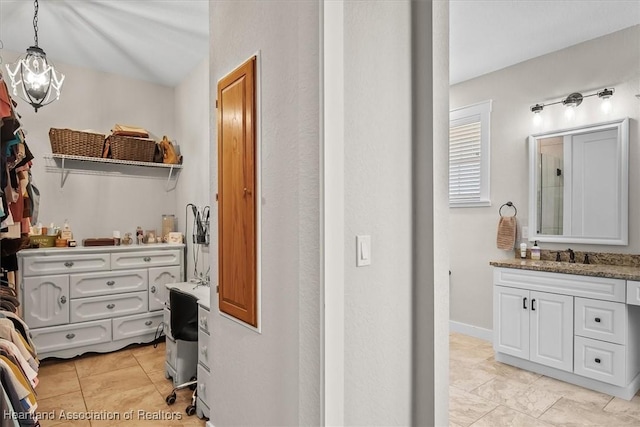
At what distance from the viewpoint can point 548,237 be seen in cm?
335

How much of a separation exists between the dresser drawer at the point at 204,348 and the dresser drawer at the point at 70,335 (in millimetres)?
1627

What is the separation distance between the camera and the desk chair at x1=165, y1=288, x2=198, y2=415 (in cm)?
250

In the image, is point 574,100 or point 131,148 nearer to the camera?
point 574,100

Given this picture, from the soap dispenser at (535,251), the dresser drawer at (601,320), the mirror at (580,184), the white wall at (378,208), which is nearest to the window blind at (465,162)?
the mirror at (580,184)

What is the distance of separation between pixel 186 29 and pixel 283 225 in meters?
2.40

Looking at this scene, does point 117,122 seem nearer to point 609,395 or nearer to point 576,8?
point 576,8

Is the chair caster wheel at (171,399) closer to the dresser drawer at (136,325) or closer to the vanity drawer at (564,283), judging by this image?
the dresser drawer at (136,325)

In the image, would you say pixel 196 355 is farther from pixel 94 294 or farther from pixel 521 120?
pixel 521 120

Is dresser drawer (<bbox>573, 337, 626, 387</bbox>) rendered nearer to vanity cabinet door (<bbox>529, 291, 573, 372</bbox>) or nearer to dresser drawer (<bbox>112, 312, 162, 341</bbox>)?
vanity cabinet door (<bbox>529, 291, 573, 372</bbox>)

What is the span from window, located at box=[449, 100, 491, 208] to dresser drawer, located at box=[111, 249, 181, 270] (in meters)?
3.13

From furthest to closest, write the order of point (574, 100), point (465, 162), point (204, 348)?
point (465, 162) < point (574, 100) < point (204, 348)

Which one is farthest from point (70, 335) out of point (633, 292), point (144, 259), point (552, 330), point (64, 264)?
point (633, 292)

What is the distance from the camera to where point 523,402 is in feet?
8.26

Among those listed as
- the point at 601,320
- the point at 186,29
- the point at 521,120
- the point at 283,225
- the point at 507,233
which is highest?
the point at 186,29
